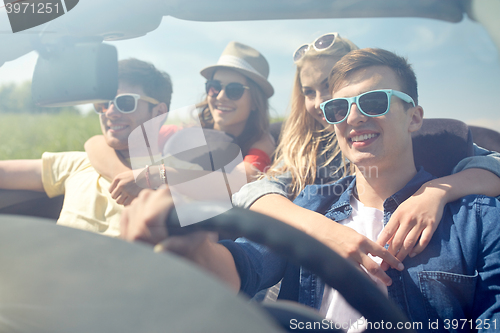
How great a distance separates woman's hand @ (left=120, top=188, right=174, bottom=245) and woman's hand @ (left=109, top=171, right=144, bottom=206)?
831 millimetres

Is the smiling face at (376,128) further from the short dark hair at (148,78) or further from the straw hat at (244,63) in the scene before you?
the short dark hair at (148,78)

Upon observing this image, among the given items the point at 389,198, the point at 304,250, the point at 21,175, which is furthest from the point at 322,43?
the point at 21,175

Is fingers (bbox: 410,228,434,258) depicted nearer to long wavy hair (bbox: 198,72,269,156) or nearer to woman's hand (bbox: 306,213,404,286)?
woman's hand (bbox: 306,213,404,286)

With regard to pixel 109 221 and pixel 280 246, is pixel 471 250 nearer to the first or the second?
pixel 280 246

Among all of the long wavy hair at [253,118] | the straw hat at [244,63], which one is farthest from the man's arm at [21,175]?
the straw hat at [244,63]

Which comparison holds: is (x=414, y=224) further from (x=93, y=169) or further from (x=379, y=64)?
(x=93, y=169)

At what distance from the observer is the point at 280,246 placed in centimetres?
54

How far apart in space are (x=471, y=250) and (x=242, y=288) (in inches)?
25.2

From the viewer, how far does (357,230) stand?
1.21m

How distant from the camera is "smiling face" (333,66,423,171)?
3.91 feet

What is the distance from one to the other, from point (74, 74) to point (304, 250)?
42.0 inches

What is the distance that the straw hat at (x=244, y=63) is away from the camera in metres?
1.76

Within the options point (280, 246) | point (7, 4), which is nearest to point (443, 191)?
point (280, 246)

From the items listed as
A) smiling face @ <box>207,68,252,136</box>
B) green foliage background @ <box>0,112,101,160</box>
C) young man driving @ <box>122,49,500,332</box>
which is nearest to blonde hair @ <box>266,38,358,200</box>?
young man driving @ <box>122,49,500,332</box>
